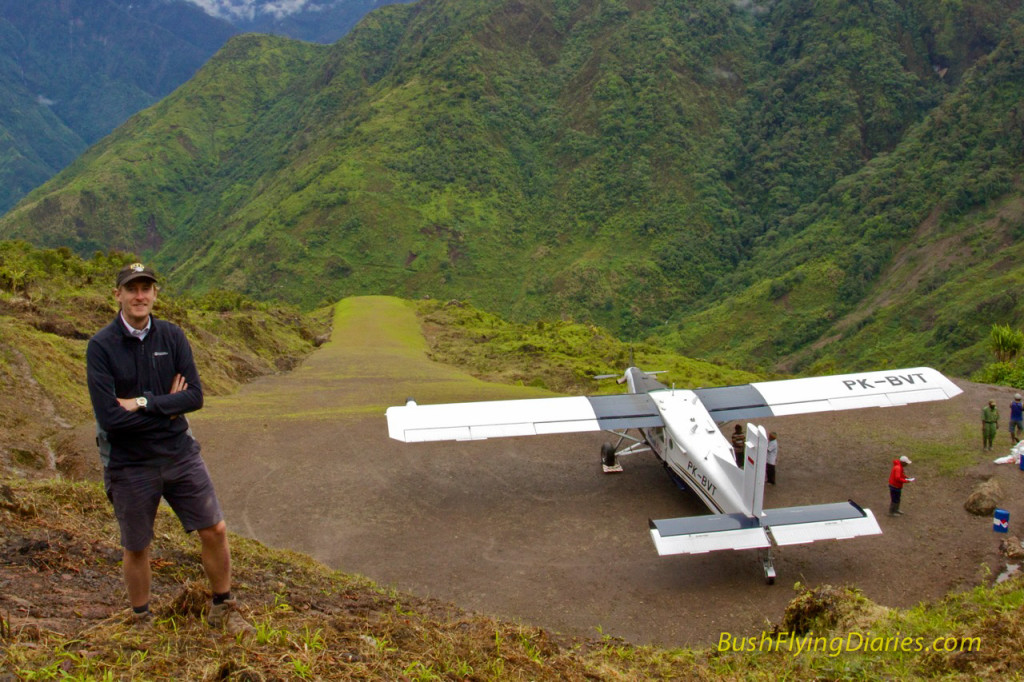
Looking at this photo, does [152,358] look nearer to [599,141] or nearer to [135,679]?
[135,679]

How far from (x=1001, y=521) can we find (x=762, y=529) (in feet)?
15.8

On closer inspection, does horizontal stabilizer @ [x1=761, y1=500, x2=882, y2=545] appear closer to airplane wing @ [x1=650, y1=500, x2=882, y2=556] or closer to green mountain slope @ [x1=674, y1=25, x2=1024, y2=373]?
airplane wing @ [x1=650, y1=500, x2=882, y2=556]

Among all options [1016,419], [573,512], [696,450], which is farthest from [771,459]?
[1016,419]

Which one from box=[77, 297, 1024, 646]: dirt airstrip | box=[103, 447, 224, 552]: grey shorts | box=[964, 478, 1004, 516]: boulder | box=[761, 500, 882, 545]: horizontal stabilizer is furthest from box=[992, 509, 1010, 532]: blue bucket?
box=[103, 447, 224, 552]: grey shorts

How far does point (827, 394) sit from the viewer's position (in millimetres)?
17625

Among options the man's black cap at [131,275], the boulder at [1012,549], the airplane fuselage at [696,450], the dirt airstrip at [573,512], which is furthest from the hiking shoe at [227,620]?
the boulder at [1012,549]

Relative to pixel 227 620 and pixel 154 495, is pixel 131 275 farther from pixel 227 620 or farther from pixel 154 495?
pixel 227 620

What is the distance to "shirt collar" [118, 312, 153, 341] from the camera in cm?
584

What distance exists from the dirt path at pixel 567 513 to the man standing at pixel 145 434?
6012mm

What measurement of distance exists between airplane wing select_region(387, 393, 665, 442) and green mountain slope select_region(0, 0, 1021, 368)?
5424cm

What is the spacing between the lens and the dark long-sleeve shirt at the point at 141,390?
5.71 m

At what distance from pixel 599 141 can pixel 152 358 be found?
5092 inches

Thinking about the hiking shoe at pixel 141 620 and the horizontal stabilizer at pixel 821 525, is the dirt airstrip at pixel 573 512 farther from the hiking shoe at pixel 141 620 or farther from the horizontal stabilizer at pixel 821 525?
the hiking shoe at pixel 141 620

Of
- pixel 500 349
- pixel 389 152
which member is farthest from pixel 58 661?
pixel 389 152
